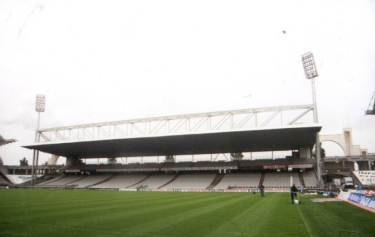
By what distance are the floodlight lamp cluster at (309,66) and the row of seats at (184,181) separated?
17409 mm

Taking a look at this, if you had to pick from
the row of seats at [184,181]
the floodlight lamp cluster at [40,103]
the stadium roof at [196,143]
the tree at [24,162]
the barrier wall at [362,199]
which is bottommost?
the row of seats at [184,181]

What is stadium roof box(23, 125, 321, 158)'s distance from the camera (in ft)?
167

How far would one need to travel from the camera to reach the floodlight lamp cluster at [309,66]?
4819cm

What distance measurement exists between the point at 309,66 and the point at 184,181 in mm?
30599

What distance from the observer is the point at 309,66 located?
48.5 metres

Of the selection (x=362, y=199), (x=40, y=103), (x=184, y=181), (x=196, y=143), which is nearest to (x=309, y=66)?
(x=196, y=143)

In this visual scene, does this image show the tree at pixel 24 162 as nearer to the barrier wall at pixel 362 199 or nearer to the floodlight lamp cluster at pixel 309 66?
the floodlight lamp cluster at pixel 309 66

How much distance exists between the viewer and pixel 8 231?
1020 cm

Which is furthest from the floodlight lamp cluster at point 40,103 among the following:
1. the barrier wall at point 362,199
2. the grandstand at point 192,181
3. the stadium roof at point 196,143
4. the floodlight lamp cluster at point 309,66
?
the barrier wall at point 362,199

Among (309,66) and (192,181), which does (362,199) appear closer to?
(309,66)

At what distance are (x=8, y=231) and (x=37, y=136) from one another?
66.0 m

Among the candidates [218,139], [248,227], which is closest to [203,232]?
[248,227]

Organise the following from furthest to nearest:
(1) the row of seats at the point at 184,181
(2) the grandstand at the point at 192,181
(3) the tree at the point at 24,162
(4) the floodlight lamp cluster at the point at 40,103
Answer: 1. (3) the tree at the point at 24,162
2. (4) the floodlight lamp cluster at the point at 40,103
3. (1) the row of seats at the point at 184,181
4. (2) the grandstand at the point at 192,181

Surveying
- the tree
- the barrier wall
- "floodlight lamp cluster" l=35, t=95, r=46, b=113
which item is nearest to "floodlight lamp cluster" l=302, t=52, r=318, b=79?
the barrier wall
